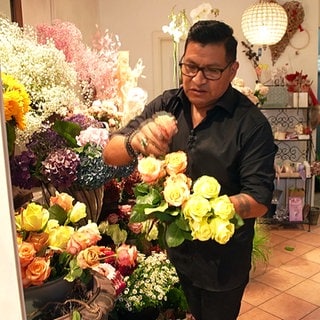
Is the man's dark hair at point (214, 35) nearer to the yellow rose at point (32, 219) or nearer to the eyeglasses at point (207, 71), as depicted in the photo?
the eyeglasses at point (207, 71)

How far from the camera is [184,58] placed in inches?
54.9

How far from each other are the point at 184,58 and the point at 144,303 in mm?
853

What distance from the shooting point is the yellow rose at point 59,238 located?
38.9 inches

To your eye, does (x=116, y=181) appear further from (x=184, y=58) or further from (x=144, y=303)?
(x=184, y=58)

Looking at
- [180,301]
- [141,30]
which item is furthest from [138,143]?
[141,30]

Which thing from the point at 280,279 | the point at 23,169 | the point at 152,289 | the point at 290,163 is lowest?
the point at 280,279

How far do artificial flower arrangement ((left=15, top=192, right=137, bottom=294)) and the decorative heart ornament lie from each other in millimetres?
3881

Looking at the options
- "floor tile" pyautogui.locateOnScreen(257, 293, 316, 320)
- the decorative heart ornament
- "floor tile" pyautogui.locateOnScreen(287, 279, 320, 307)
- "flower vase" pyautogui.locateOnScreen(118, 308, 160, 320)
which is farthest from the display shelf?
"flower vase" pyautogui.locateOnScreen(118, 308, 160, 320)

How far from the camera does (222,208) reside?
3.32 ft

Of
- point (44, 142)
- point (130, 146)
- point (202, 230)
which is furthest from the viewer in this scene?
point (44, 142)

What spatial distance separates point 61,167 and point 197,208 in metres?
0.51

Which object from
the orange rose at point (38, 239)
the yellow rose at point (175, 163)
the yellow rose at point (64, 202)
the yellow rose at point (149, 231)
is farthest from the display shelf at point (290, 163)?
the orange rose at point (38, 239)

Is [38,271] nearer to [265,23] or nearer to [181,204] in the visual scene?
[181,204]

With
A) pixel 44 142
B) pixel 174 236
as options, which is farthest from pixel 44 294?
pixel 44 142
